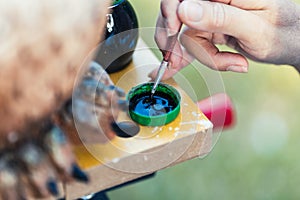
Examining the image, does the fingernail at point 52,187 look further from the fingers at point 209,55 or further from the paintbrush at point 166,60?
the fingers at point 209,55

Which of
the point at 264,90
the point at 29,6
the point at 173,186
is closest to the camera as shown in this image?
the point at 29,6

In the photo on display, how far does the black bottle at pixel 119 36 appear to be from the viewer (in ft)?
2.22

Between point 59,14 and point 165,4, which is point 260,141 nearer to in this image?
point 165,4

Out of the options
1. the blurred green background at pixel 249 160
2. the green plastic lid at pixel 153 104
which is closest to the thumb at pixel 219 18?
the green plastic lid at pixel 153 104

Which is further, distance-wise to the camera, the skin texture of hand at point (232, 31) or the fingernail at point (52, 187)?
the skin texture of hand at point (232, 31)

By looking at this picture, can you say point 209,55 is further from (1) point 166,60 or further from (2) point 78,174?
(2) point 78,174

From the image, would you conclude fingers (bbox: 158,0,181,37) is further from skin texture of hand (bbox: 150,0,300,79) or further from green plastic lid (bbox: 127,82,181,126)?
green plastic lid (bbox: 127,82,181,126)

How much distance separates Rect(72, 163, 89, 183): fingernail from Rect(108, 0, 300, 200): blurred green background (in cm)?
108

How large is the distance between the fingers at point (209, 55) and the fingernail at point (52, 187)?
378mm

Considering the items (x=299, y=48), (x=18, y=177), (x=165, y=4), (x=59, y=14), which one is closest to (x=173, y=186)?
(x=299, y=48)

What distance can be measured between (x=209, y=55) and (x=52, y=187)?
0.43 metres

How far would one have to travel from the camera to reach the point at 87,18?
0.38 m

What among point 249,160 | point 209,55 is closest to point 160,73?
point 209,55

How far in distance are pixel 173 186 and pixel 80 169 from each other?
112 cm
